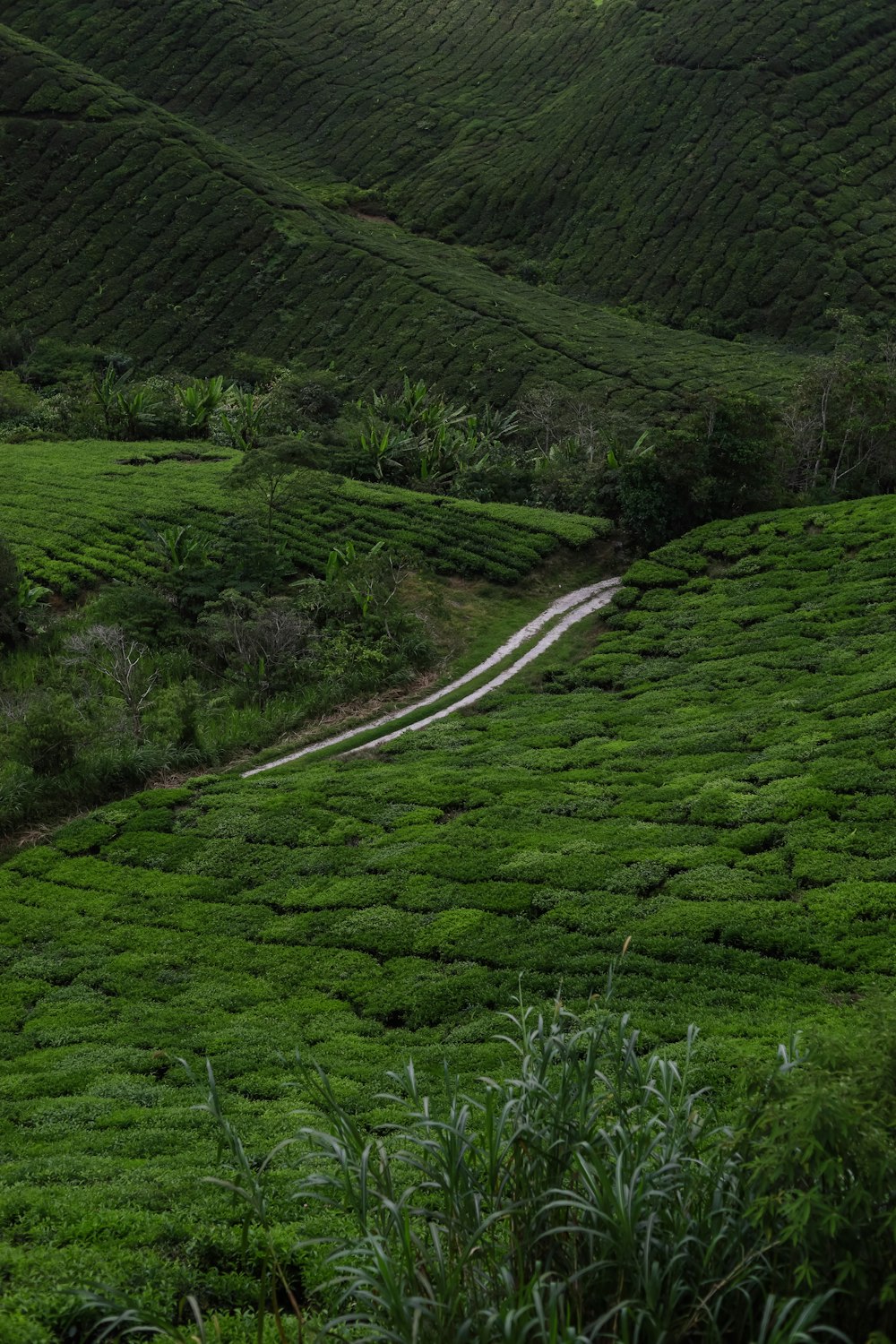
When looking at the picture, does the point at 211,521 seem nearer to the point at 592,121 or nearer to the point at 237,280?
the point at 237,280

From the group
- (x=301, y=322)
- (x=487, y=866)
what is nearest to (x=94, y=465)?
(x=301, y=322)

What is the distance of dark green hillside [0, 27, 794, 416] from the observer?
72.0 m

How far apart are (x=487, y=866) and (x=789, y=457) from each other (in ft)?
103

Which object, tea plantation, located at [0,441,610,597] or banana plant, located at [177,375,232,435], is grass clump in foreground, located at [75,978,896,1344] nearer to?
tea plantation, located at [0,441,610,597]

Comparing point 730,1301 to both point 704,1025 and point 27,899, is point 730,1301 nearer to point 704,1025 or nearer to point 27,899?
point 704,1025

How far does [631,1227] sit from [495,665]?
29.6 m

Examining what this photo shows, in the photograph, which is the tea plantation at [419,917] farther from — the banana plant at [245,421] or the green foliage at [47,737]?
the banana plant at [245,421]

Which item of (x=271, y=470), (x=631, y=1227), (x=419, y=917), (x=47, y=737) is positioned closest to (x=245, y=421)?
(x=271, y=470)

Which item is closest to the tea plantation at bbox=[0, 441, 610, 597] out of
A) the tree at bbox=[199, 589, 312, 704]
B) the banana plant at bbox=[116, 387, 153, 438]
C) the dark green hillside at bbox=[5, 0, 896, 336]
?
the tree at bbox=[199, 589, 312, 704]

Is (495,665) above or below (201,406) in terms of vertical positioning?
below

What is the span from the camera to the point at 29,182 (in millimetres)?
83688

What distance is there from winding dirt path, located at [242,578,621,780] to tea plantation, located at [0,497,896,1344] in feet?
4.60

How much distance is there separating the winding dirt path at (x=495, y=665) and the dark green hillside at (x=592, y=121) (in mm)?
48762

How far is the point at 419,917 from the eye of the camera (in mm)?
19656
